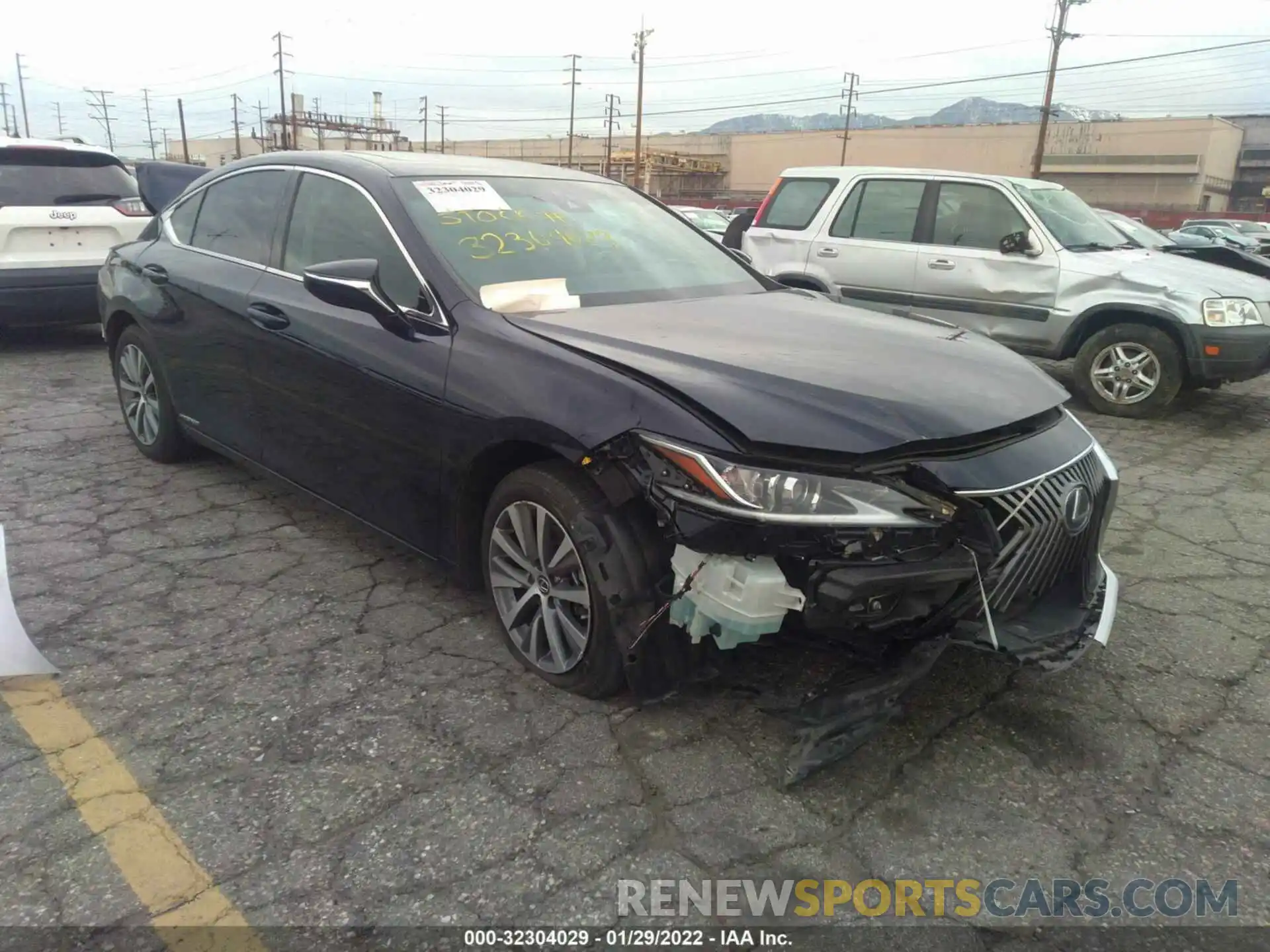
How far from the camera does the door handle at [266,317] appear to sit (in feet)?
11.7

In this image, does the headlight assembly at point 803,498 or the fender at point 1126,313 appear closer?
the headlight assembly at point 803,498

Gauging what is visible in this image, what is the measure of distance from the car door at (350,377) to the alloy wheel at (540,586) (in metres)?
0.33

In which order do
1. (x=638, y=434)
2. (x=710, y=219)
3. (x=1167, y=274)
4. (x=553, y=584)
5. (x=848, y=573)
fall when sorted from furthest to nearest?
(x=710, y=219)
(x=1167, y=274)
(x=553, y=584)
(x=638, y=434)
(x=848, y=573)

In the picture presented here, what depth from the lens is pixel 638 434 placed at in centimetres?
241

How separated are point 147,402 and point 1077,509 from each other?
176 inches

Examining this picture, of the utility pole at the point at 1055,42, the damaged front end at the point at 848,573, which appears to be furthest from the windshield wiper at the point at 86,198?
the utility pole at the point at 1055,42

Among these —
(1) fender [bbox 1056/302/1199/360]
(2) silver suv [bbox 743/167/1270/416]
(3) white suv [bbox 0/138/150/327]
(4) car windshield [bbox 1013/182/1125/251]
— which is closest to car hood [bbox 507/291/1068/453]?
(2) silver suv [bbox 743/167/1270/416]

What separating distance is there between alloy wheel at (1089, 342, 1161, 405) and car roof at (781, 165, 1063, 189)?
1.53m

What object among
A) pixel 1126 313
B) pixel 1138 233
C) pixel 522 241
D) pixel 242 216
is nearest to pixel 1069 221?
pixel 1126 313

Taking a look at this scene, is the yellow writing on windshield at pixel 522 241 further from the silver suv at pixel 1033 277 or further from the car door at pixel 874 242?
the car door at pixel 874 242

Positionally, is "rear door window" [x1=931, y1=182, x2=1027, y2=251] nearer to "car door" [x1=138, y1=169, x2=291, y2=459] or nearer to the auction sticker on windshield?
the auction sticker on windshield

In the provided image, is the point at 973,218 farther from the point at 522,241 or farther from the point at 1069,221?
the point at 522,241

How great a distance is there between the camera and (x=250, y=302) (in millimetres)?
3754

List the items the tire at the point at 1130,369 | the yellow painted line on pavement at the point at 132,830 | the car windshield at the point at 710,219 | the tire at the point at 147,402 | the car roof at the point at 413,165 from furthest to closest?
the car windshield at the point at 710,219, the tire at the point at 1130,369, the tire at the point at 147,402, the car roof at the point at 413,165, the yellow painted line on pavement at the point at 132,830
